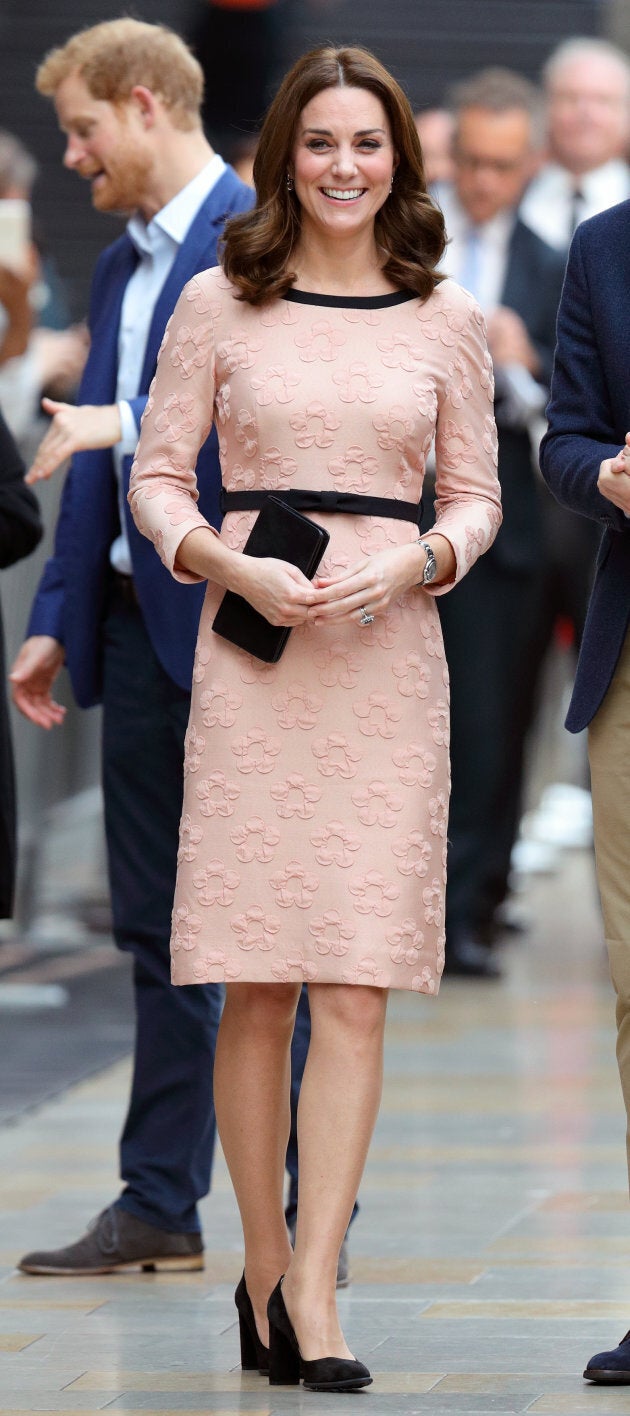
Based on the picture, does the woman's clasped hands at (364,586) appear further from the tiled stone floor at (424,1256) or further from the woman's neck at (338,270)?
the tiled stone floor at (424,1256)

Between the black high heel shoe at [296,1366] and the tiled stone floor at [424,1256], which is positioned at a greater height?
the black high heel shoe at [296,1366]

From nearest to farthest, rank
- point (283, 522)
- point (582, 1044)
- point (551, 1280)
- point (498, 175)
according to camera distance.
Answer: point (283, 522) → point (551, 1280) → point (582, 1044) → point (498, 175)

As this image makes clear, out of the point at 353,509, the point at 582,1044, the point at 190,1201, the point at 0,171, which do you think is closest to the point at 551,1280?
the point at 190,1201

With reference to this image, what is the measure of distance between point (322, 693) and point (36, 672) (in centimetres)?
122

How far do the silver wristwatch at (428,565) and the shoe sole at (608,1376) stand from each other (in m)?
1.19

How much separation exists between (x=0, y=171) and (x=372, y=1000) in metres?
7.09

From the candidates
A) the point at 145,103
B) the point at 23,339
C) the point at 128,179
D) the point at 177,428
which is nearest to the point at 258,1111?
the point at 177,428

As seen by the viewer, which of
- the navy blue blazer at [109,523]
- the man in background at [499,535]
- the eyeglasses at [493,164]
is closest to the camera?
the navy blue blazer at [109,523]

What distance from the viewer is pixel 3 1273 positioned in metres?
4.80

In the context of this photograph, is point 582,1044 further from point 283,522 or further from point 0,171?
point 0,171

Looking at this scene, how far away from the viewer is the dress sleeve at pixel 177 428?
3.98 metres

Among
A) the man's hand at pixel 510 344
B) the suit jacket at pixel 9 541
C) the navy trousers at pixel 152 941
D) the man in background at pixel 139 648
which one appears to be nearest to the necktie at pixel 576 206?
the man's hand at pixel 510 344

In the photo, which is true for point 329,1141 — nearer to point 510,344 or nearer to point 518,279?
point 510,344

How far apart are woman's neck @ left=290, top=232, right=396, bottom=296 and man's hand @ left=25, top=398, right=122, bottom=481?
60 cm
